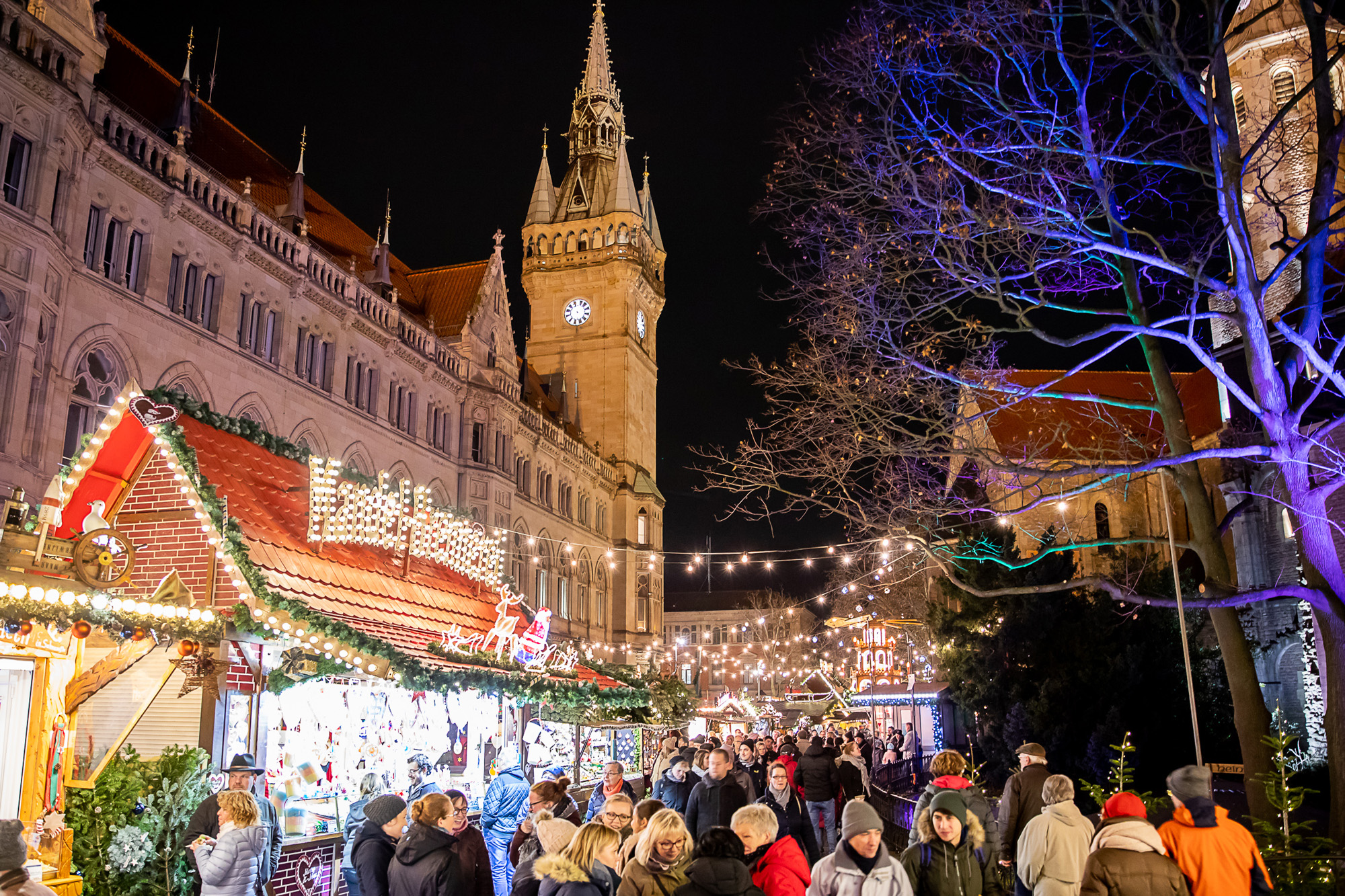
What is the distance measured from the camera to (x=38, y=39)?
18.5 meters

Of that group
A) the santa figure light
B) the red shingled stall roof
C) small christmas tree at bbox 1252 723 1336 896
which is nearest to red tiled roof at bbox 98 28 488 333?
the red shingled stall roof

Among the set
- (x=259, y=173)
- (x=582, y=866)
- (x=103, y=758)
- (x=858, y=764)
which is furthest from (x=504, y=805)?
(x=259, y=173)

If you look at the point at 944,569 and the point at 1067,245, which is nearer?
the point at 1067,245

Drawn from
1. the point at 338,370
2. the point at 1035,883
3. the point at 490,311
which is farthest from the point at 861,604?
the point at 1035,883

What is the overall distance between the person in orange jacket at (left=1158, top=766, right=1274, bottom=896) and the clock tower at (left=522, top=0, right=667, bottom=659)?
166ft

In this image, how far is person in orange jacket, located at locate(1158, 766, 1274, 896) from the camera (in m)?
6.00

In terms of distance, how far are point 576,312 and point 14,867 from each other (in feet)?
189

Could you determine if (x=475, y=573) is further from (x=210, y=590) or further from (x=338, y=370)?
(x=338, y=370)

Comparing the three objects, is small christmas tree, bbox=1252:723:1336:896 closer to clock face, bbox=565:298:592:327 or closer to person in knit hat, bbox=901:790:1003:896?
person in knit hat, bbox=901:790:1003:896

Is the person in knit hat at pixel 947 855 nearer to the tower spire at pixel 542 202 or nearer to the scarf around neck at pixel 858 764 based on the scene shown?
the scarf around neck at pixel 858 764

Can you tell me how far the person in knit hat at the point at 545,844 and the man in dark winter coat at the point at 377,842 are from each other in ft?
2.61

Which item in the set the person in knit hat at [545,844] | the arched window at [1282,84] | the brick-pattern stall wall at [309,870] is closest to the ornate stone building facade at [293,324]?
the brick-pattern stall wall at [309,870]

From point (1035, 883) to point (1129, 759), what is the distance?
40.1 feet

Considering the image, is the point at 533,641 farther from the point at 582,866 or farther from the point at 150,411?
the point at 582,866
